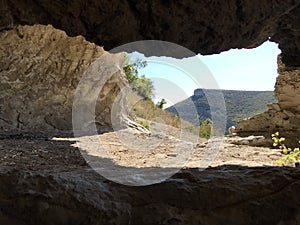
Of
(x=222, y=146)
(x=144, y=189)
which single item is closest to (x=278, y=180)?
(x=144, y=189)

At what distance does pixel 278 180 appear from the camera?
4.95 feet

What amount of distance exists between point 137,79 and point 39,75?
6146 mm

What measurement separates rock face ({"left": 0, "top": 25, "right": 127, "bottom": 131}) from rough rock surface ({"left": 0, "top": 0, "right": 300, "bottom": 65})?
446 centimetres

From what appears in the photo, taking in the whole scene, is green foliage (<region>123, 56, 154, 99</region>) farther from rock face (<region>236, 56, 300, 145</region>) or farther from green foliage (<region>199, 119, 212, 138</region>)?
rock face (<region>236, 56, 300, 145</region>)

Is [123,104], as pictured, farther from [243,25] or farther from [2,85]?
[243,25]

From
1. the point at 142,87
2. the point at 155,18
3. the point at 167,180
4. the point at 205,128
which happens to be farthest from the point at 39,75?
the point at 142,87

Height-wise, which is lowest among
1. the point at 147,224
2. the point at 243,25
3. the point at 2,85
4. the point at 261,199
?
the point at 147,224

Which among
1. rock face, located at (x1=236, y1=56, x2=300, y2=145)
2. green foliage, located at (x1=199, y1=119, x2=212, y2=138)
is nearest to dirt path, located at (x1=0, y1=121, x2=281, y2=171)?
rock face, located at (x1=236, y1=56, x2=300, y2=145)

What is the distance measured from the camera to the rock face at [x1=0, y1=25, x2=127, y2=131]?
5.85 m

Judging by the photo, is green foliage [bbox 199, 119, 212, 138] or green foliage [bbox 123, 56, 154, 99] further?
green foliage [bbox 123, 56, 154, 99]

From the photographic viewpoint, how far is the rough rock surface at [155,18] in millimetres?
1636

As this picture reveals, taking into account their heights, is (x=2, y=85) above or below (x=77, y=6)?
below

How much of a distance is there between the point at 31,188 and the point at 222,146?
4.29m

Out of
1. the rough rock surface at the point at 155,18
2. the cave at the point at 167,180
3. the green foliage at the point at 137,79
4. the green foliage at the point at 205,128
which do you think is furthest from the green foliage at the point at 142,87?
the rough rock surface at the point at 155,18
